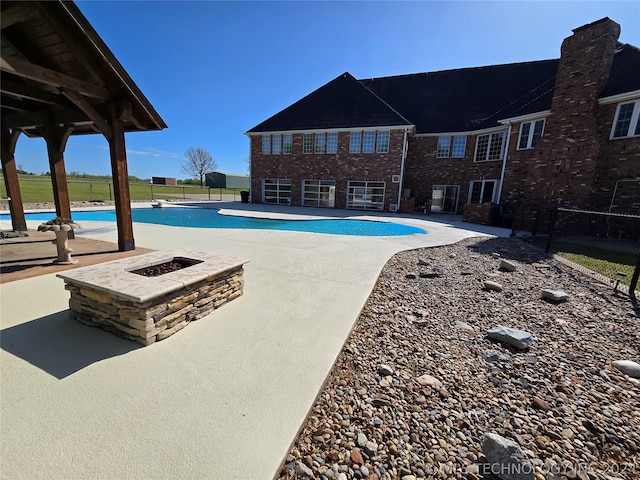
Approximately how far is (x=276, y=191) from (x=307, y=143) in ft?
14.2

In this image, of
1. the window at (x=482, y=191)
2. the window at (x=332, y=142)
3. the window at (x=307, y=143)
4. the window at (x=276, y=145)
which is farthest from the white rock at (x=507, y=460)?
the window at (x=276, y=145)

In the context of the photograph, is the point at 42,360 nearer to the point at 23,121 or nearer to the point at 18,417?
the point at 18,417

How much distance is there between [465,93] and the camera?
20.1 m

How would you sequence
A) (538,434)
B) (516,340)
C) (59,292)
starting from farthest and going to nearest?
(59,292)
(516,340)
(538,434)

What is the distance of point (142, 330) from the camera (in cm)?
256

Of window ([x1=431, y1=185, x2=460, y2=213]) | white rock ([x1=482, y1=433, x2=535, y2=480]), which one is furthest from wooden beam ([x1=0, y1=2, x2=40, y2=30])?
window ([x1=431, y1=185, x2=460, y2=213])

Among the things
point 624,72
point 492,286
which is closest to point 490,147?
point 624,72

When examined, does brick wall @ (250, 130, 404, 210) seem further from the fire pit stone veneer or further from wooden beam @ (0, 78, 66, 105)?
the fire pit stone veneer

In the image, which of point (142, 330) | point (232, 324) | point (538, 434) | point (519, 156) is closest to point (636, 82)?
point (519, 156)

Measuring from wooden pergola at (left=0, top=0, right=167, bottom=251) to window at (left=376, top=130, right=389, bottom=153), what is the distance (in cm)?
1444

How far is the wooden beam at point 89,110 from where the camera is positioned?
14.4ft

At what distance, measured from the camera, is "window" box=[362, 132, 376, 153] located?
17.8 metres

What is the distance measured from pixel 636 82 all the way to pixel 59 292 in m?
17.9

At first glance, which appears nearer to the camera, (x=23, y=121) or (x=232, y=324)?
(x=232, y=324)
